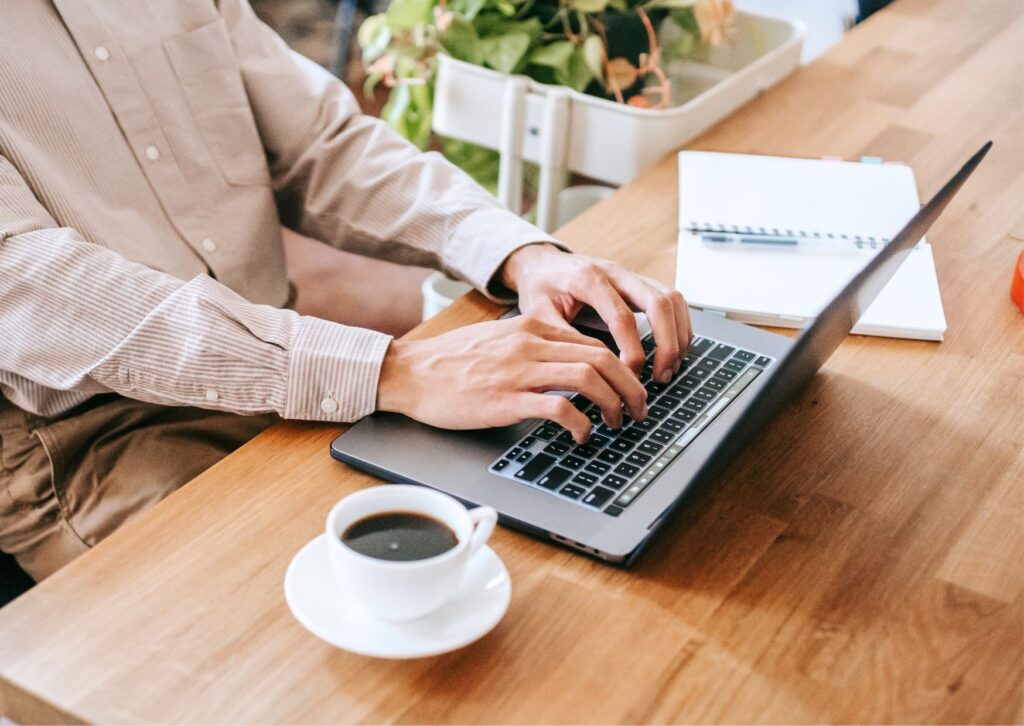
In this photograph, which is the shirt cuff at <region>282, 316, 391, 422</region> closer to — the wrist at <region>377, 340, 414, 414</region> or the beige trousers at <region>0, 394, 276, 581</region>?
the wrist at <region>377, 340, 414, 414</region>

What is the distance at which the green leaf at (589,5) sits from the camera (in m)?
1.53

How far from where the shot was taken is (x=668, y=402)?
90cm

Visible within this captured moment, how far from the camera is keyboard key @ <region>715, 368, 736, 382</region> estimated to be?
0.94 metres

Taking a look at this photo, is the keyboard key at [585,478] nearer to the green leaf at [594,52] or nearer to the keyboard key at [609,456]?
the keyboard key at [609,456]

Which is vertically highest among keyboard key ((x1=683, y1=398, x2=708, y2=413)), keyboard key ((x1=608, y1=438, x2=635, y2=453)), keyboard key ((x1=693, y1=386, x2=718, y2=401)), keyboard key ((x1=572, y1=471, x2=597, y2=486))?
keyboard key ((x1=572, y1=471, x2=597, y2=486))

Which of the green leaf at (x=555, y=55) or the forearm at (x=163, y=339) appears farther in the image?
the green leaf at (x=555, y=55)

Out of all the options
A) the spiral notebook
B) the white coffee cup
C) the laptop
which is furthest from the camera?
the spiral notebook

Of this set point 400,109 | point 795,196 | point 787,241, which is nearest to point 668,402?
point 787,241

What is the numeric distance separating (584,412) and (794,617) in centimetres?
26

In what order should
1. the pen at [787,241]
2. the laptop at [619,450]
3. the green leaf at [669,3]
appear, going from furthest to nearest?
the green leaf at [669,3], the pen at [787,241], the laptop at [619,450]

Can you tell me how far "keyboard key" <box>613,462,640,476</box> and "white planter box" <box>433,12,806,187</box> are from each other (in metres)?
0.74

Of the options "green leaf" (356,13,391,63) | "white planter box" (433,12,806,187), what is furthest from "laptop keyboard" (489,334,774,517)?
"green leaf" (356,13,391,63)

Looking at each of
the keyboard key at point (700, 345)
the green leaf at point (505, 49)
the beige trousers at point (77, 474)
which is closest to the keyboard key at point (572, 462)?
the keyboard key at point (700, 345)

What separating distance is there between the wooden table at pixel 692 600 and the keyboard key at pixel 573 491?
49 mm
